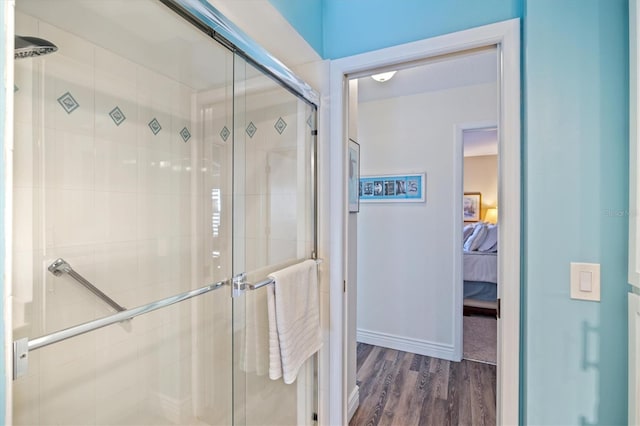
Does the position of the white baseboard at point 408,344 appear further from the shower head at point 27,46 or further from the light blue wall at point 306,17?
the shower head at point 27,46

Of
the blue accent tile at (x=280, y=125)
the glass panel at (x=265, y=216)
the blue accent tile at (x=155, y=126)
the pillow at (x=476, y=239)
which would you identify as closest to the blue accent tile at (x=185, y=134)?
the blue accent tile at (x=155, y=126)

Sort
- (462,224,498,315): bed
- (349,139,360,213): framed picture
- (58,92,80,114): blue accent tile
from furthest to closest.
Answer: (462,224,498,315): bed, (349,139,360,213): framed picture, (58,92,80,114): blue accent tile

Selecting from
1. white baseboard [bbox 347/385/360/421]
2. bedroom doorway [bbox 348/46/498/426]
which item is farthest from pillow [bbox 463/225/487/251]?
white baseboard [bbox 347/385/360/421]

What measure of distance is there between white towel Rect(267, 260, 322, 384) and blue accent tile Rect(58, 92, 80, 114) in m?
1.10

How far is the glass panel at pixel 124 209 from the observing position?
3.87 ft

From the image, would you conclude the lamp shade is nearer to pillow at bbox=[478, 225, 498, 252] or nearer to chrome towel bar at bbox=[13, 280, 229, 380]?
pillow at bbox=[478, 225, 498, 252]

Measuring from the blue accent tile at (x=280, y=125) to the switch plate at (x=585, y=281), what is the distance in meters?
1.34

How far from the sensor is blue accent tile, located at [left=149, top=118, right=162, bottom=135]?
162 cm

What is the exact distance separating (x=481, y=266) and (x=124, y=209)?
13.0ft

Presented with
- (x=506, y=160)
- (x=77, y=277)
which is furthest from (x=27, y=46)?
(x=506, y=160)

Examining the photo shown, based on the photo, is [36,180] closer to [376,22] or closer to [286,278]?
[286,278]

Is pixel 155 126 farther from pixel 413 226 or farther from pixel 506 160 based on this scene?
pixel 413 226

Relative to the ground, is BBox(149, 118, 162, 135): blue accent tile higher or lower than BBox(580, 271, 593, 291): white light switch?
higher

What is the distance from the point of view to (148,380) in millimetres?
1575
